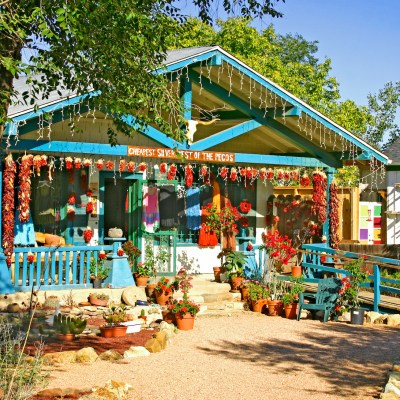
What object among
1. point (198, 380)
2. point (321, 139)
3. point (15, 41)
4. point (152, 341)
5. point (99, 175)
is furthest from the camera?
point (321, 139)

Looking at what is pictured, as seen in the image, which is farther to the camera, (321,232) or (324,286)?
(321,232)

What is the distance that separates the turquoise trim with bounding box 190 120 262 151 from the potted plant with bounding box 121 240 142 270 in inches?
94.2

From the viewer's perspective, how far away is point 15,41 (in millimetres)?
7945

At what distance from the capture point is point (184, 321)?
12.6m

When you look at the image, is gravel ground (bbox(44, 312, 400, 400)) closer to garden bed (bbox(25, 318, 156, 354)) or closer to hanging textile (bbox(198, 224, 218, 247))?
garden bed (bbox(25, 318, 156, 354))

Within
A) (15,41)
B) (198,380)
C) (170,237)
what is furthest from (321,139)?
(15,41)

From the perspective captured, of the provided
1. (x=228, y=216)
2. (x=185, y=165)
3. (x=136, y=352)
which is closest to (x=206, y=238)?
(x=228, y=216)

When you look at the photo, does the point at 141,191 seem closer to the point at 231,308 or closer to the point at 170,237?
the point at 170,237

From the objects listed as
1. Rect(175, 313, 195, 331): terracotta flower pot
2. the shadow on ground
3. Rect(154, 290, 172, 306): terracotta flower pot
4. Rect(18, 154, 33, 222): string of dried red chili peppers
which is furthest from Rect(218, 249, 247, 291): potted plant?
Rect(18, 154, 33, 222): string of dried red chili peppers

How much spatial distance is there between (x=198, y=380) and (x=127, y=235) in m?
7.84

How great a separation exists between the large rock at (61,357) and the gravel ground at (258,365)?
12cm

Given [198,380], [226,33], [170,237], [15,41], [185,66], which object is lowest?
[198,380]

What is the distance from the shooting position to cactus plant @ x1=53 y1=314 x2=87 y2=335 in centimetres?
1128

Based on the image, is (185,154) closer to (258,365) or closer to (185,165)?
(185,165)
